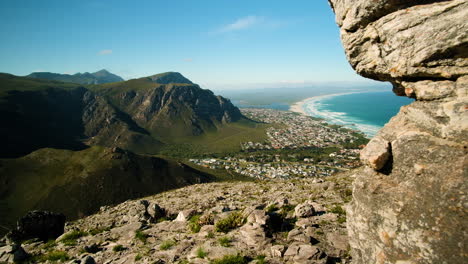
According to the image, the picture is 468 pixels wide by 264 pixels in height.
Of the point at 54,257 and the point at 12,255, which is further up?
the point at 12,255

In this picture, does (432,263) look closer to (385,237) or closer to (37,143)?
(385,237)

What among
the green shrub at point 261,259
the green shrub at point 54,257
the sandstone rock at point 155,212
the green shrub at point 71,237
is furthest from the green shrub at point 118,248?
the green shrub at point 261,259

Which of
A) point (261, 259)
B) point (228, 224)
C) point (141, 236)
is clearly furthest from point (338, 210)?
point (141, 236)

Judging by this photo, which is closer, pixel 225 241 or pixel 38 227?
pixel 225 241

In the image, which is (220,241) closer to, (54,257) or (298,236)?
(298,236)

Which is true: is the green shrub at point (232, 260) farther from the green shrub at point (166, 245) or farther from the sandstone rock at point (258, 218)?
the green shrub at point (166, 245)

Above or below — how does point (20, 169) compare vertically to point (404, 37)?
below

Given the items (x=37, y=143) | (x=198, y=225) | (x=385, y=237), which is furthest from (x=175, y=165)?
(x=37, y=143)

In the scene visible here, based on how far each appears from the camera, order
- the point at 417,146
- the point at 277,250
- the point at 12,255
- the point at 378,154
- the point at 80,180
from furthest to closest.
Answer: the point at 80,180
the point at 12,255
the point at 277,250
the point at 378,154
the point at 417,146
